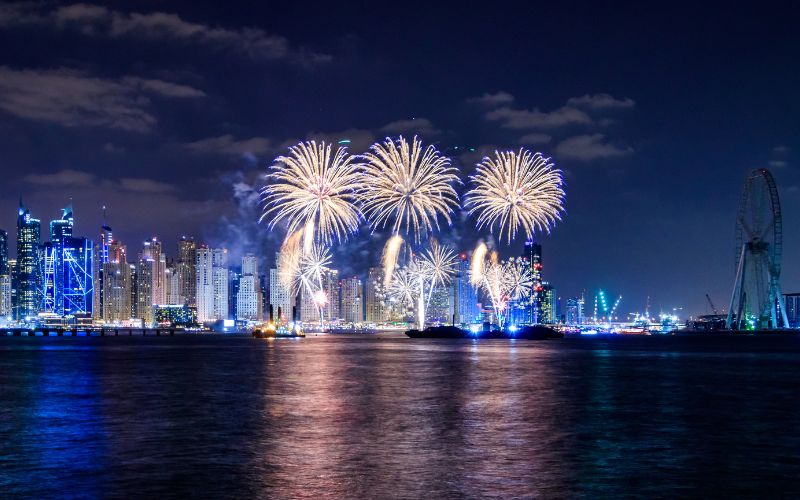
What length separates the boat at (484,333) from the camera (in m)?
168

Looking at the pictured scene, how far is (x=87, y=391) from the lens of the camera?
43.5 m

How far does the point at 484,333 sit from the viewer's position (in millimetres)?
167750

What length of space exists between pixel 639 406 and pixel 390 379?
17.9 meters

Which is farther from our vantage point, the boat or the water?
the boat

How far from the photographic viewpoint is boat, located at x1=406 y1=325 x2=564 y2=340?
551ft

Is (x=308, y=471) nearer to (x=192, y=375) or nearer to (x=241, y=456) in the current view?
(x=241, y=456)

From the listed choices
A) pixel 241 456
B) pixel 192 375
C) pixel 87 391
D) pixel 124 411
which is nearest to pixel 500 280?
pixel 192 375

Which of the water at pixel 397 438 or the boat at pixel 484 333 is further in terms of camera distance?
the boat at pixel 484 333

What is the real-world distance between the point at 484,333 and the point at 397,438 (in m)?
143

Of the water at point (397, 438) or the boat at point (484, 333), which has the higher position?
the water at point (397, 438)

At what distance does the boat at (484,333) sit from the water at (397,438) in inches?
4592

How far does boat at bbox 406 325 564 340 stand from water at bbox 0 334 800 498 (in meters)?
117

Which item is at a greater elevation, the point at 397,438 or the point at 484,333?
the point at 397,438

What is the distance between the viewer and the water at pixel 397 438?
19.2 meters
